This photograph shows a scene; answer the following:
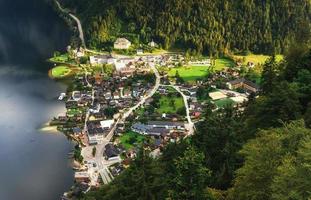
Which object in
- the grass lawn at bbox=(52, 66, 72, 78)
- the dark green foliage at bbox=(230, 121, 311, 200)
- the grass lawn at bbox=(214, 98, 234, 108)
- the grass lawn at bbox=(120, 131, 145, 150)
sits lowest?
the grass lawn at bbox=(120, 131, 145, 150)

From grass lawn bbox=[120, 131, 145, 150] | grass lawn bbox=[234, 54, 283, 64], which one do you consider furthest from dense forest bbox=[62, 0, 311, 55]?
grass lawn bbox=[120, 131, 145, 150]

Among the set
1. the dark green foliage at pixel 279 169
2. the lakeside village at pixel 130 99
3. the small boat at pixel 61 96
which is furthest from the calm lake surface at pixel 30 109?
Answer: the dark green foliage at pixel 279 169

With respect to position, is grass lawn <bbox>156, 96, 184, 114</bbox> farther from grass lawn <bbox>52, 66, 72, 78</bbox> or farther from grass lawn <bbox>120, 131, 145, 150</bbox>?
grass lawn <bbox>52, 66, 72, 78</bbox>

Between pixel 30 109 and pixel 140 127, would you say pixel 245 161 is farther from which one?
pixel 30 109

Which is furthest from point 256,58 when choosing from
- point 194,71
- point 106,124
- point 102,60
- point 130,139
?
point 130,139

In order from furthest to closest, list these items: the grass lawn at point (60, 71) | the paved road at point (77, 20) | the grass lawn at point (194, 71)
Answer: the paved road at point (77, 20)
the grass lawn at point (60, 71)
the grass lawn at point (194, 71)

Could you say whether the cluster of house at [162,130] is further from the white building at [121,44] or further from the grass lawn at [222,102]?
the white building at [121,44]

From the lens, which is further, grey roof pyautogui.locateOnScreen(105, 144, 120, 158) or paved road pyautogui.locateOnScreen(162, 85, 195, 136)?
paved road pyautogui.locateOnScreen(162, 85, 195, 136)
